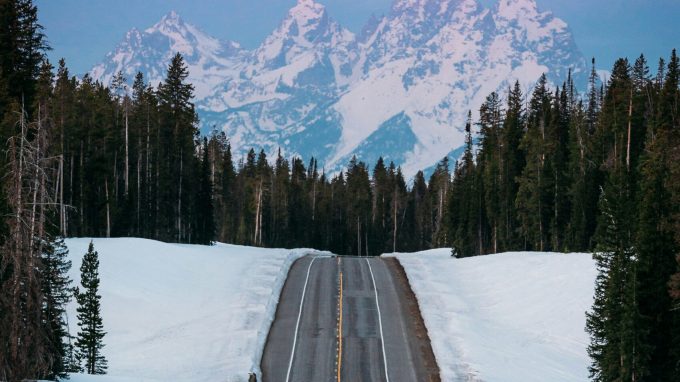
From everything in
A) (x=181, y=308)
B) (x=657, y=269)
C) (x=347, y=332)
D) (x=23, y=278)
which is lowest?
(x=347, y=332)

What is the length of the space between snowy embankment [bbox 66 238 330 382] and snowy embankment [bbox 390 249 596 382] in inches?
404

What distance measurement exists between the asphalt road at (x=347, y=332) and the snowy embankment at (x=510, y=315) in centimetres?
144

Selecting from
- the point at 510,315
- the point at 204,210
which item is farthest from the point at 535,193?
the point at 204,210

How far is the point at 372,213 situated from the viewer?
142 m

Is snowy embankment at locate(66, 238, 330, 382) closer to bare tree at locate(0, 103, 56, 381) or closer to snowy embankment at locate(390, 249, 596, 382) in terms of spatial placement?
bare tree at locate(0, 103, 56, 381)

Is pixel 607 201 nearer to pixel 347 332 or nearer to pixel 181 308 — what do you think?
pixel 347 332

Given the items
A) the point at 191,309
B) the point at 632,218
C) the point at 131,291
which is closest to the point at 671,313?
the point at 632,218

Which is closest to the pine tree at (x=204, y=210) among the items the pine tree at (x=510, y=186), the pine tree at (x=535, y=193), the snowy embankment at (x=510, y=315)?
the snowy embankment at (x=510, y=315)

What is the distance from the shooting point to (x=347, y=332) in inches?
1804

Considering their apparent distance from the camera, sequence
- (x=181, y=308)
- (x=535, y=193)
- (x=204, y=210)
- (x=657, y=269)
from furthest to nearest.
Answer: (x=204, y=210), (x=535, y=193), (x=181, y=308), (x=657, y=269)

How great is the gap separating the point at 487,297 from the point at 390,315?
961cm

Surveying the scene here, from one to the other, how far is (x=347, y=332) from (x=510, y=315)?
1164cm

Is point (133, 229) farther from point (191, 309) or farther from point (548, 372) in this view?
point (548, 372)

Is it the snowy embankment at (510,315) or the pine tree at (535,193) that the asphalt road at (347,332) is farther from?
the pine tree at (535,193)
